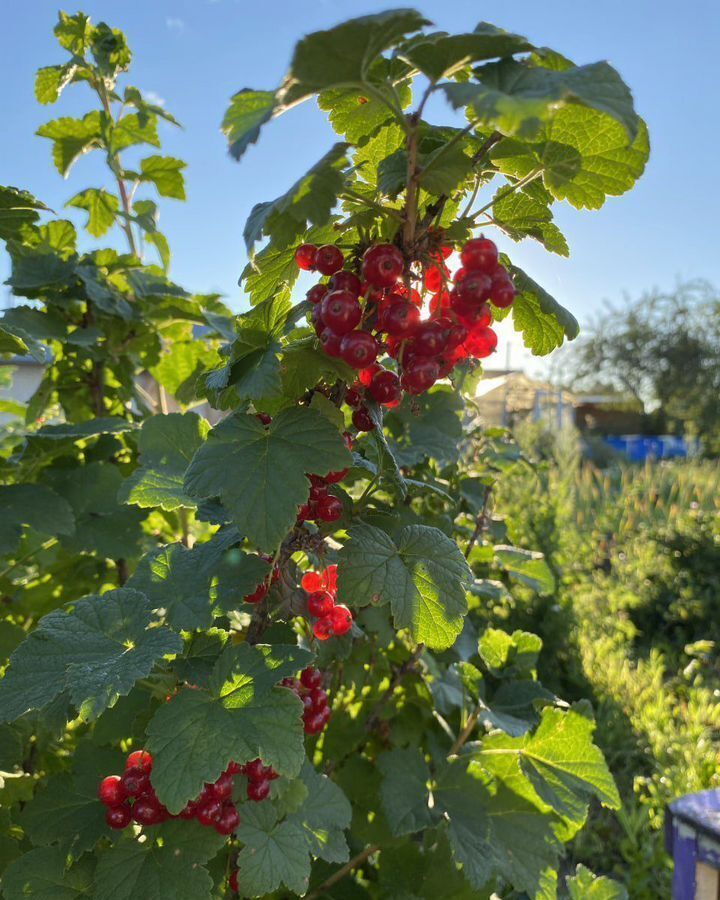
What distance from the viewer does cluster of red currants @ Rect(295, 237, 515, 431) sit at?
0.93 m

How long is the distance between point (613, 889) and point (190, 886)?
48.7 inches

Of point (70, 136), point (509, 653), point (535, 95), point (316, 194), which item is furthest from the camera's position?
point (70, 136)

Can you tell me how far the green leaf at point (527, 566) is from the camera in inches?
85.6

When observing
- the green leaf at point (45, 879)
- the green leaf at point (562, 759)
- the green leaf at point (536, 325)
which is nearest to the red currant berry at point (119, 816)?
the green leaf at point (45, 879)

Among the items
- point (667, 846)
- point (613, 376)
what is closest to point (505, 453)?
point (667, 846)

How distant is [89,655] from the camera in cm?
102

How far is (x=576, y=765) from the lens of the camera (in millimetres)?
1615

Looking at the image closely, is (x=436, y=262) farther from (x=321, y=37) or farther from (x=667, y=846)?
(x=667, y=846)

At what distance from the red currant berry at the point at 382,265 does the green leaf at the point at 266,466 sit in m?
0.20

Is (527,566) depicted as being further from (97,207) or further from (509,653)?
(97,207)

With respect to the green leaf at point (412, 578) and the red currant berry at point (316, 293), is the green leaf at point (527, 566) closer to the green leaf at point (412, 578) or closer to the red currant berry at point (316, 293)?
the green leaf at point (412, 578)

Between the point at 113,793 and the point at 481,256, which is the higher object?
the point at 481,256

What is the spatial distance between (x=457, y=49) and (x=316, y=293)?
1.16 feet

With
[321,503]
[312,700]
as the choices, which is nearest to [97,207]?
[321,503]
